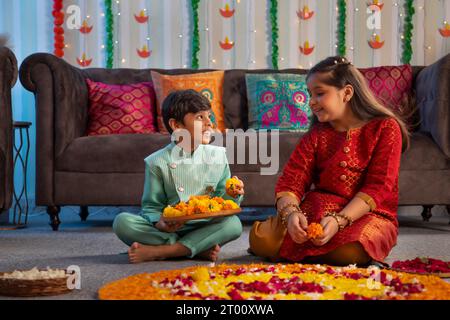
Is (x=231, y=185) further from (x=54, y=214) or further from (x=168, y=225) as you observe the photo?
(x=54, y=214)

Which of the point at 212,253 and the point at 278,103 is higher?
the point at 278,103

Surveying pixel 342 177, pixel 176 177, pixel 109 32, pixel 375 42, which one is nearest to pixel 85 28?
pixel 109 32

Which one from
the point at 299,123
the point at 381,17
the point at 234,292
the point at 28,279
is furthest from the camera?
the point at 381,17

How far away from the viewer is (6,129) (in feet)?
11.6

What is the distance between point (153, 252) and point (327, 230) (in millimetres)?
650

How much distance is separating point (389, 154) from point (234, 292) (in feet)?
3.46

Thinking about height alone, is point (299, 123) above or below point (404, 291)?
above

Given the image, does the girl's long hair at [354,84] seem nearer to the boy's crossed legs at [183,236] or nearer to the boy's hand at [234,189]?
the boy's hand at [234,189]


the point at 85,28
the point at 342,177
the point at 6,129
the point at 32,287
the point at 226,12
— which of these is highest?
the point at 226,12

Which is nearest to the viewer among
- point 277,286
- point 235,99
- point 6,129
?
point 277,286
